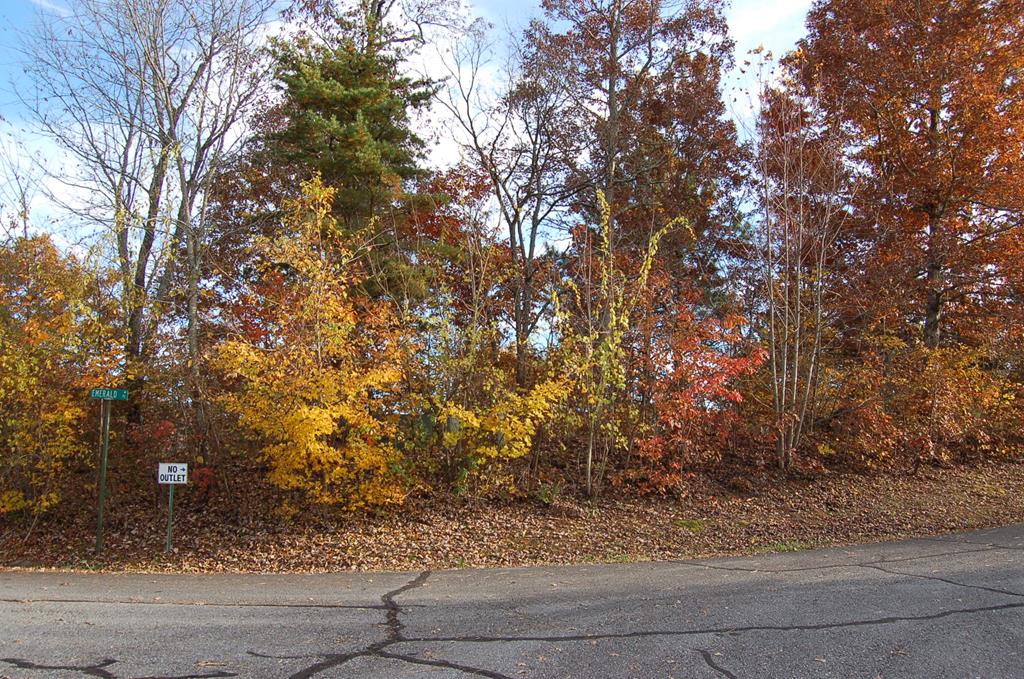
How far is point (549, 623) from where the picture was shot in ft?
20.9

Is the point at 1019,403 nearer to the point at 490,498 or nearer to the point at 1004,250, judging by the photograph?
the point at 1004,250

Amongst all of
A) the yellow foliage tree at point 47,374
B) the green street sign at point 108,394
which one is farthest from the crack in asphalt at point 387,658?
the yellow foliage tree at point 47,374

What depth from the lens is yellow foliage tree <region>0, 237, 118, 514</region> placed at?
11.8 metres

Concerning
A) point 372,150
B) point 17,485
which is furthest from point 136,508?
point 372,150

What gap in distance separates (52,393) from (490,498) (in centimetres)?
795

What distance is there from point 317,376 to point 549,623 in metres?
5.95

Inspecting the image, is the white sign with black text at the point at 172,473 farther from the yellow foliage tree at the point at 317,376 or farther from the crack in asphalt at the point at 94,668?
the crack in asphalt at the point at 94,668

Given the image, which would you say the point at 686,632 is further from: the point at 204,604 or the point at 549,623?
the point at 204,604

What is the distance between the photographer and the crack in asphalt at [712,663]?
4.83 m

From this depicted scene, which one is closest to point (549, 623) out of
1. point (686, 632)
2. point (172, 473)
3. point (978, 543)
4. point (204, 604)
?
point (686, 632)

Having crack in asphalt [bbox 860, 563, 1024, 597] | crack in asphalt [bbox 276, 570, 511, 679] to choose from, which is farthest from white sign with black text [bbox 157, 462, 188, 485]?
crack in asphalt [bbox 860, 563, 1024, 597]

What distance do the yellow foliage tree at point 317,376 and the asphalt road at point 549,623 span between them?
7.43 ft

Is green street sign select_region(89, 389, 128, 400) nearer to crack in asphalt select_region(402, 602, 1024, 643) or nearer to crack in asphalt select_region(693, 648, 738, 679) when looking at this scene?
crack in asphalt select_region(402, 602, 1024, 643)

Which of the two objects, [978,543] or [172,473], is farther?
[172,473]
